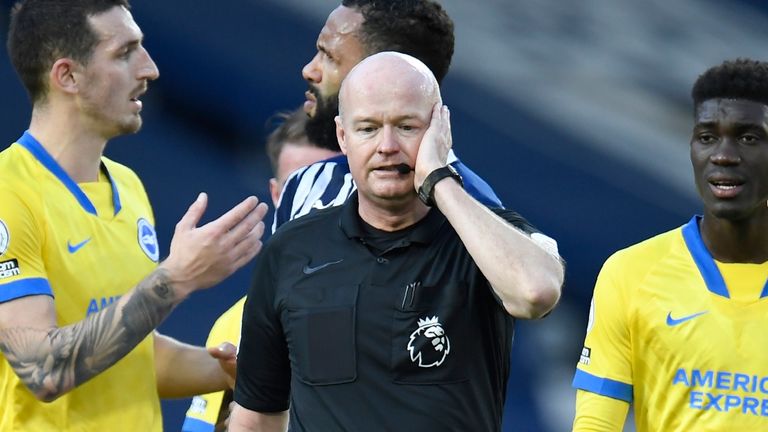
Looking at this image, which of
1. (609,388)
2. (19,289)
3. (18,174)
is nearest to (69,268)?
(19,289)

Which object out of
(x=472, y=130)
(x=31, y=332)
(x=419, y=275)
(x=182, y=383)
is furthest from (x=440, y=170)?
(x=472, y=130)

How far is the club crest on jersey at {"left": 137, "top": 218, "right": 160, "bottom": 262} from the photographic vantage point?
4.48 m

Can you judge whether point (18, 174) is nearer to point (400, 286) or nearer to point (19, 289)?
point (19, 289)

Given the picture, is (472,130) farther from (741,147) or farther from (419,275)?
(419,275)

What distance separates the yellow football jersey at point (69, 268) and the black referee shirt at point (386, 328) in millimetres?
856

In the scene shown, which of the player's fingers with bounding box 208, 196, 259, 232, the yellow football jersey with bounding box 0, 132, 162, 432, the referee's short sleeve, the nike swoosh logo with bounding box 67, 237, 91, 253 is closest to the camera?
the referee's short sleeve

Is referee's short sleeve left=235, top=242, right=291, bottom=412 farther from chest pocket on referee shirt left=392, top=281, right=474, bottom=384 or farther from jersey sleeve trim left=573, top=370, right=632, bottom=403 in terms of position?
jersey sleeve trim left=573, top=370, right=632, bottom=403

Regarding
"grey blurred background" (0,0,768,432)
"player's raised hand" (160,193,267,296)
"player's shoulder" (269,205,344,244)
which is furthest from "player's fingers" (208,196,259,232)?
"grey blurred background" (0,0,768,432)

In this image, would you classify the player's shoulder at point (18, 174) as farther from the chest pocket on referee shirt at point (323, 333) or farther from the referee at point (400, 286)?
the chest pocket on referee shirt at point (323, 333)

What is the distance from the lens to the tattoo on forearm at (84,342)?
3988 millimetres

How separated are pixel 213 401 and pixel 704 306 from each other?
78.1 inches

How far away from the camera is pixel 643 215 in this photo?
6.73 meters

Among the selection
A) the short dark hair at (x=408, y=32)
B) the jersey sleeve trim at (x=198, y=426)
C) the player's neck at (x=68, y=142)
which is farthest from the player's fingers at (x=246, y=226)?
the jersey sleeve trim at (x=198, y=426)

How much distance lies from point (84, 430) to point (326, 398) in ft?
3.55
